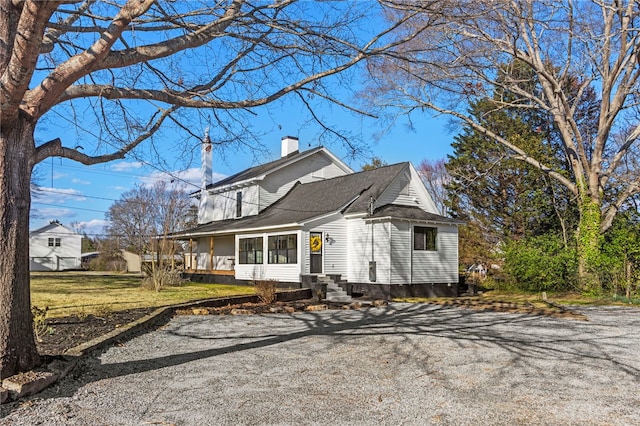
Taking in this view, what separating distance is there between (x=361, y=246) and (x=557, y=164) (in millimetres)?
13619

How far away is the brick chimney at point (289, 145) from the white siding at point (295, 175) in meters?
1.91

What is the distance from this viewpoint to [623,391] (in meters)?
5.25

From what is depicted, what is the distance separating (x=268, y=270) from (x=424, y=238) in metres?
6.55

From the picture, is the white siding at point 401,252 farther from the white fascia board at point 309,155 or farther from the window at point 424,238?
the white fascia board at point 309,155

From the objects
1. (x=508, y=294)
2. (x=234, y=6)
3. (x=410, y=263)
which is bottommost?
(x=508, y=294)

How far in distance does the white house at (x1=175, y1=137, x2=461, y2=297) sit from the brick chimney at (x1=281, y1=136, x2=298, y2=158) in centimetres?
297

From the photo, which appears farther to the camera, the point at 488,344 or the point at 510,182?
the point at 510,182

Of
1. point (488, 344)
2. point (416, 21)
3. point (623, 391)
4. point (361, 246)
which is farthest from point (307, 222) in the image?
point (623, 391)

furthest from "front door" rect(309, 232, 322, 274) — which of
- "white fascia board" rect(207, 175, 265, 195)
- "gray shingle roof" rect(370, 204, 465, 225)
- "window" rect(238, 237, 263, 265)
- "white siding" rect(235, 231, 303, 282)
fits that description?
"white fascia board" rect(207, 175, 265, 195)

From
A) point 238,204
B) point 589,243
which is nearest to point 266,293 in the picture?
point 238,204

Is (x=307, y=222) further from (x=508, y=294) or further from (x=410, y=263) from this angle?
(x=508, y=294)

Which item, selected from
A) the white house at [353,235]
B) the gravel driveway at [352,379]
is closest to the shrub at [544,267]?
the white house at [353,235]

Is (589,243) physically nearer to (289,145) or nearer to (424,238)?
(424,238)

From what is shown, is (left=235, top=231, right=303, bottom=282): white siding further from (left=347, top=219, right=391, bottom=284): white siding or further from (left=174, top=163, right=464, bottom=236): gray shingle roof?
(left=347, top=219, right=391, bottom=284): white siding
